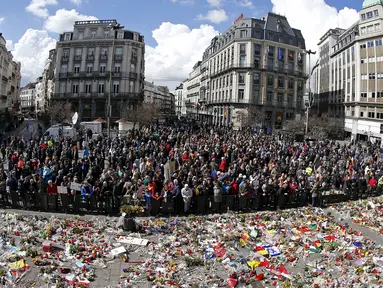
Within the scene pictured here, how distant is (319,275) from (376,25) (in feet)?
190

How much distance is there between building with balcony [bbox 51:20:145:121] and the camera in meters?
61.3

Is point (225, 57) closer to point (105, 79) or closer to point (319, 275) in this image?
point (105, 79)

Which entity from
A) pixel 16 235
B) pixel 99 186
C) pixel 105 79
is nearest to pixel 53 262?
pixel 16 235

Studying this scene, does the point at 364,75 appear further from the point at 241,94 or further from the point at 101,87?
the point at 101,87

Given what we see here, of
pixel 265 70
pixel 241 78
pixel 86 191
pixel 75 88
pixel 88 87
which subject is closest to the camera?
pixel 86 191

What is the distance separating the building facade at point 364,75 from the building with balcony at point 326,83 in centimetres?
518

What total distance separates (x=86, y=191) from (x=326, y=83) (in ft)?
249

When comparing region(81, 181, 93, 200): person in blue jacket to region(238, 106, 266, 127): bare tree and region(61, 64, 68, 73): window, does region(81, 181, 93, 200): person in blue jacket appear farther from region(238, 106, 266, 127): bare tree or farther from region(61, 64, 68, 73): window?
region(61, 64, 68, 73): window

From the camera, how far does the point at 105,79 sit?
61.6m

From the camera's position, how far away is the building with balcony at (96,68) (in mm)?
61281

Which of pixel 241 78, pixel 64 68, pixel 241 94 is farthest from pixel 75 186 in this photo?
pixel 241 78

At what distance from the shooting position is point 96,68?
61531 mm

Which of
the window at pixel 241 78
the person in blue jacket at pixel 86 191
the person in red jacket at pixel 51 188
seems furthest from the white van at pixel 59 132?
the window at pixel 241 78

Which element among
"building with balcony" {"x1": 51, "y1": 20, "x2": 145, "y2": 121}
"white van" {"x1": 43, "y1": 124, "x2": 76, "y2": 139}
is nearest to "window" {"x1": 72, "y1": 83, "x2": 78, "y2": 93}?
"building with balcony" {"x1": 51, "y1": 20, "x2": 145, "y2": 121}
